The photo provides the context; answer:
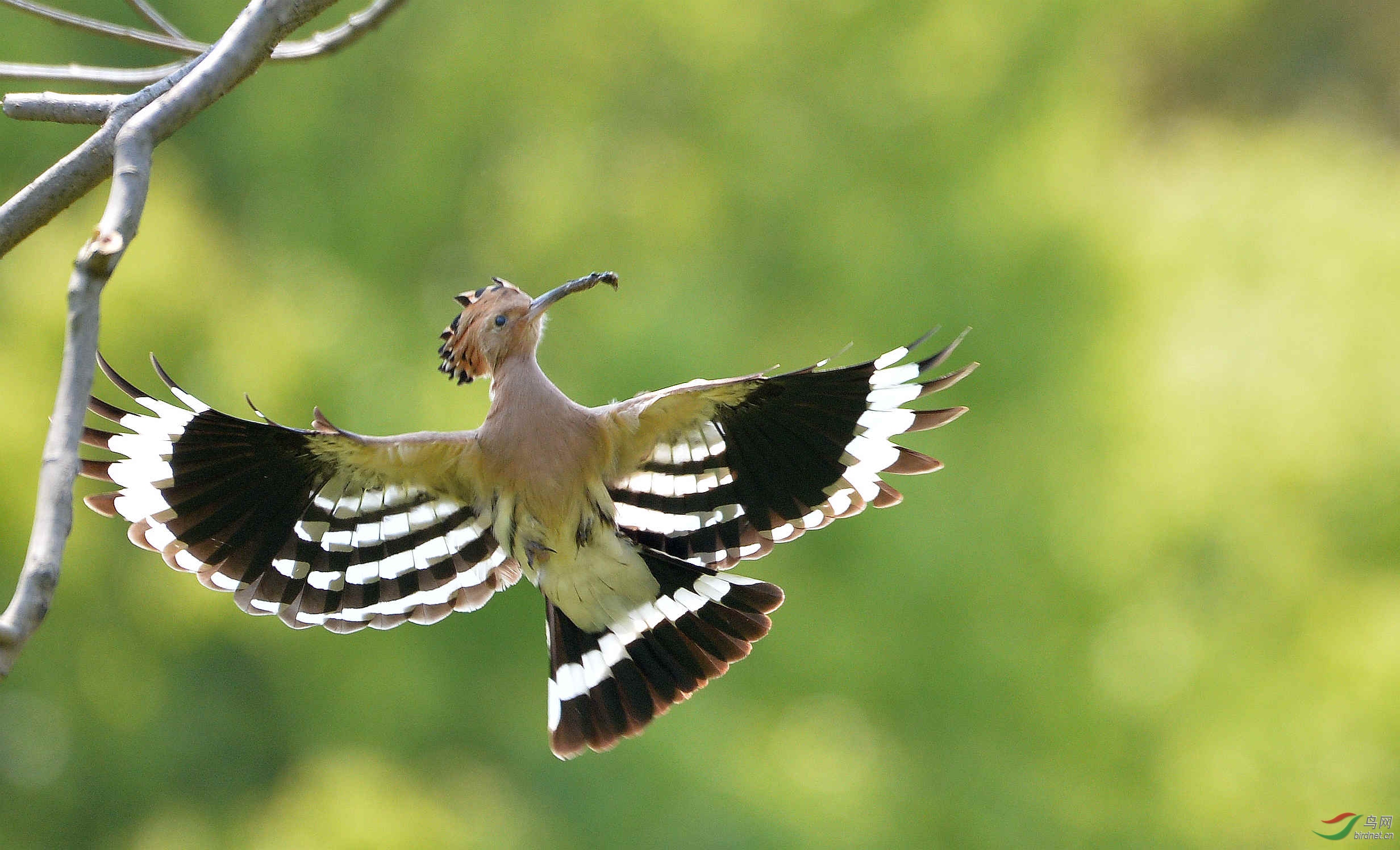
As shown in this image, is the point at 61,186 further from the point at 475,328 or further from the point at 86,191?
the point at 475,328

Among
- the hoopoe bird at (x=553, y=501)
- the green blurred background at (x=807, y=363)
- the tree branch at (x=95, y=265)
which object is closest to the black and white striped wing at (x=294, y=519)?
the hoopoe bird at (x=553, y=501)

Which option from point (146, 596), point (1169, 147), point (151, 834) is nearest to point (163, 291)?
point (146, 596)

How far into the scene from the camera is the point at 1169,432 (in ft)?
12.9

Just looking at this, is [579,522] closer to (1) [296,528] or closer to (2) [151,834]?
(1) [296,528]

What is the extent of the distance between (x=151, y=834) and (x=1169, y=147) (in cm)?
484

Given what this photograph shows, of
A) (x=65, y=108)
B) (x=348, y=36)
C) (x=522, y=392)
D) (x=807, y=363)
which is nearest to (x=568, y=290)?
(x=522, y=392)

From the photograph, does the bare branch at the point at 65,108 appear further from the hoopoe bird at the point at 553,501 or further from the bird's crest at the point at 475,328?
the bird's crest at the point at 475,328

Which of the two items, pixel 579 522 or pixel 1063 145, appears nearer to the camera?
pixel 579 522

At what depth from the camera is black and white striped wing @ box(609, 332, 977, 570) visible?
1609mm

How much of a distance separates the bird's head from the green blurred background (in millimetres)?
A: 1748

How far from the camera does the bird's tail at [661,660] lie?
69.1 inches

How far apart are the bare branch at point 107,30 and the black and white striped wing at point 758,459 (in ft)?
2.19

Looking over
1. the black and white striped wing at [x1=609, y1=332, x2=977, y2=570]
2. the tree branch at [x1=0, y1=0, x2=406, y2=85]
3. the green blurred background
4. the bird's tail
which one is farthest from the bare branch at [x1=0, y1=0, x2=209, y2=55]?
the green blurred background

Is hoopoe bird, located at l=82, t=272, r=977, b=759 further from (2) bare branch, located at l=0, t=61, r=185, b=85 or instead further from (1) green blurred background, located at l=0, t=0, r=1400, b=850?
(1) green blurred background, located at l=0, t=0, r=1400, b=850
